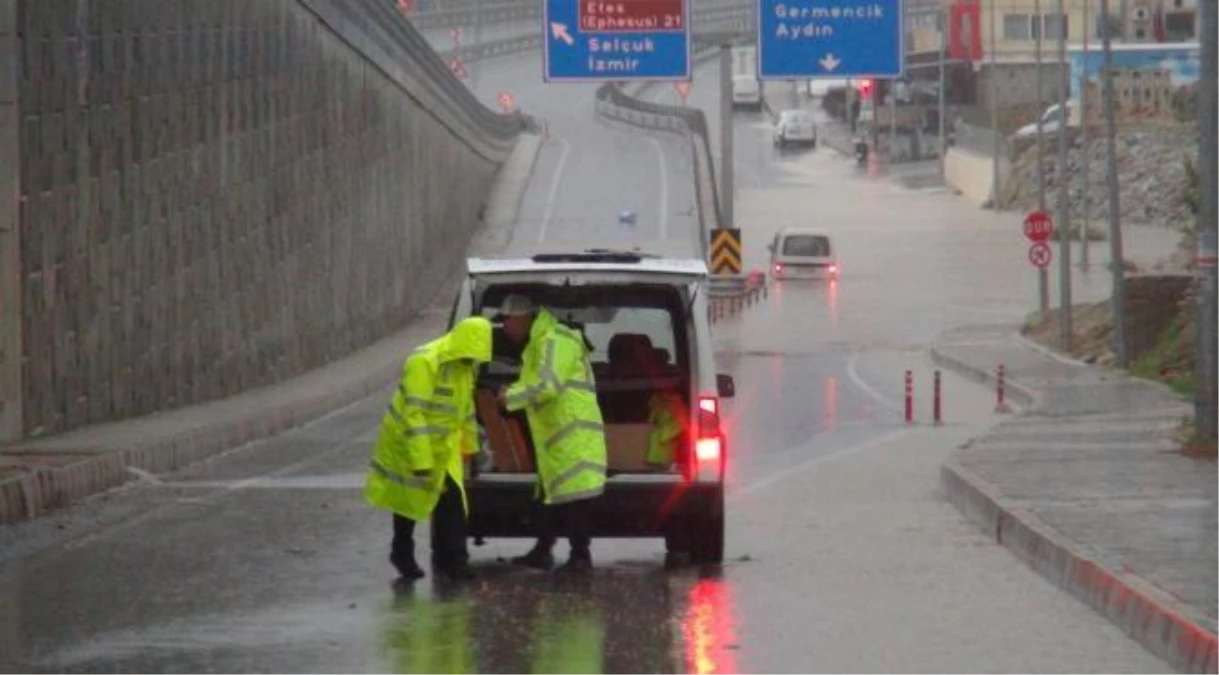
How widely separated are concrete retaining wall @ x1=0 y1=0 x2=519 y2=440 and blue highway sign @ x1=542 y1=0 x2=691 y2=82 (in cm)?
332

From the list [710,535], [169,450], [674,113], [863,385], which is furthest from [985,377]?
[674,113]

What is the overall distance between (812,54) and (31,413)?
26.8 metres

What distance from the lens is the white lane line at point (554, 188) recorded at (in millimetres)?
78750

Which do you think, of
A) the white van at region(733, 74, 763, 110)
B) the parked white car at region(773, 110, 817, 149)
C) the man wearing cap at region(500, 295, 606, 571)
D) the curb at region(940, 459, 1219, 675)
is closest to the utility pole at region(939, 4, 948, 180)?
the parked white car at region(773, 110, 817, 149)

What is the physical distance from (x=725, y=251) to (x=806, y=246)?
606 inches

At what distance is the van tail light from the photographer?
15.7m

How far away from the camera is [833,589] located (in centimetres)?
1533

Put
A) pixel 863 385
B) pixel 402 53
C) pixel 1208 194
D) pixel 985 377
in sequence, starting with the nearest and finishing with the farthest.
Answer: pixel 1208 194 → pixel 985 377 → pixel 863 385 → pixel 402 53

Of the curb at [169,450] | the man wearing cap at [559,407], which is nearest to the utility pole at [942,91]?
the curb at [169,450]

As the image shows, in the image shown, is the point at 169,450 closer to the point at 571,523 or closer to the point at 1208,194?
the point at 1208,194

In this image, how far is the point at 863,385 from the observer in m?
44.4

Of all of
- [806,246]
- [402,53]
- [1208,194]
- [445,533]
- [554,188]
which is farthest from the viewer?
[554,188]

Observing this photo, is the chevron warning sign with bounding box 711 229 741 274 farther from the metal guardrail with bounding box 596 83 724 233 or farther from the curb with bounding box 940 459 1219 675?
the curb with bounding box 940 459 1219 675

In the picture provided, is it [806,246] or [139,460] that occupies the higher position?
[806,246]
